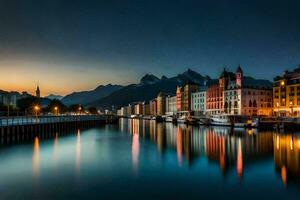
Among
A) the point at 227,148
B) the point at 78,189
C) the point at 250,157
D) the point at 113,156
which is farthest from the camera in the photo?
the point at 227,148

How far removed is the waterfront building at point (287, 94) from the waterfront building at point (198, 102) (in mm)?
45954

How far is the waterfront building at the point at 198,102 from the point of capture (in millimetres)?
172750

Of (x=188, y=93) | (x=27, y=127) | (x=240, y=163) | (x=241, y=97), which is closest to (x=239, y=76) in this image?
(x=241, y=97)

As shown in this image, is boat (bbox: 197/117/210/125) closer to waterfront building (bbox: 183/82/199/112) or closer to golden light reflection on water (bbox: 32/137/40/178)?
waterfront building (bbox: 183/82/199/112)

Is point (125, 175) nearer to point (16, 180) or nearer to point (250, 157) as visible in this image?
point (16, 180)

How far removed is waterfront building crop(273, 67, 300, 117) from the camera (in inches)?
4678

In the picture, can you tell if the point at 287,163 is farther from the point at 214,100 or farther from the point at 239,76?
the point at 214,100

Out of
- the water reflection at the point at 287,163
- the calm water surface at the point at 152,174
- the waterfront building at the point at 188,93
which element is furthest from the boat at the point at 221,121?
the waterfront building at the point at 188,93

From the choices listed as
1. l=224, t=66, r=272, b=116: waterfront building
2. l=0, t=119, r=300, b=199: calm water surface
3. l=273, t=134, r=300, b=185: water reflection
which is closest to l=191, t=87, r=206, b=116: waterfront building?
l=224, t=66, r=272, b=116: waterfront building

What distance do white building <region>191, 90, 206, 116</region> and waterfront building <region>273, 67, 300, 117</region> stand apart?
4592 centimetres

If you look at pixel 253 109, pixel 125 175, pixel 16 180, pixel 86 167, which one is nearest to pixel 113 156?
pixel 86 167

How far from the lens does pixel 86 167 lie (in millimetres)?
35281

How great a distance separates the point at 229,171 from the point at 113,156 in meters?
18.0

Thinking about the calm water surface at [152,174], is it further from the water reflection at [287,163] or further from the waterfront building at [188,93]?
the waterfront building at [188,93]
